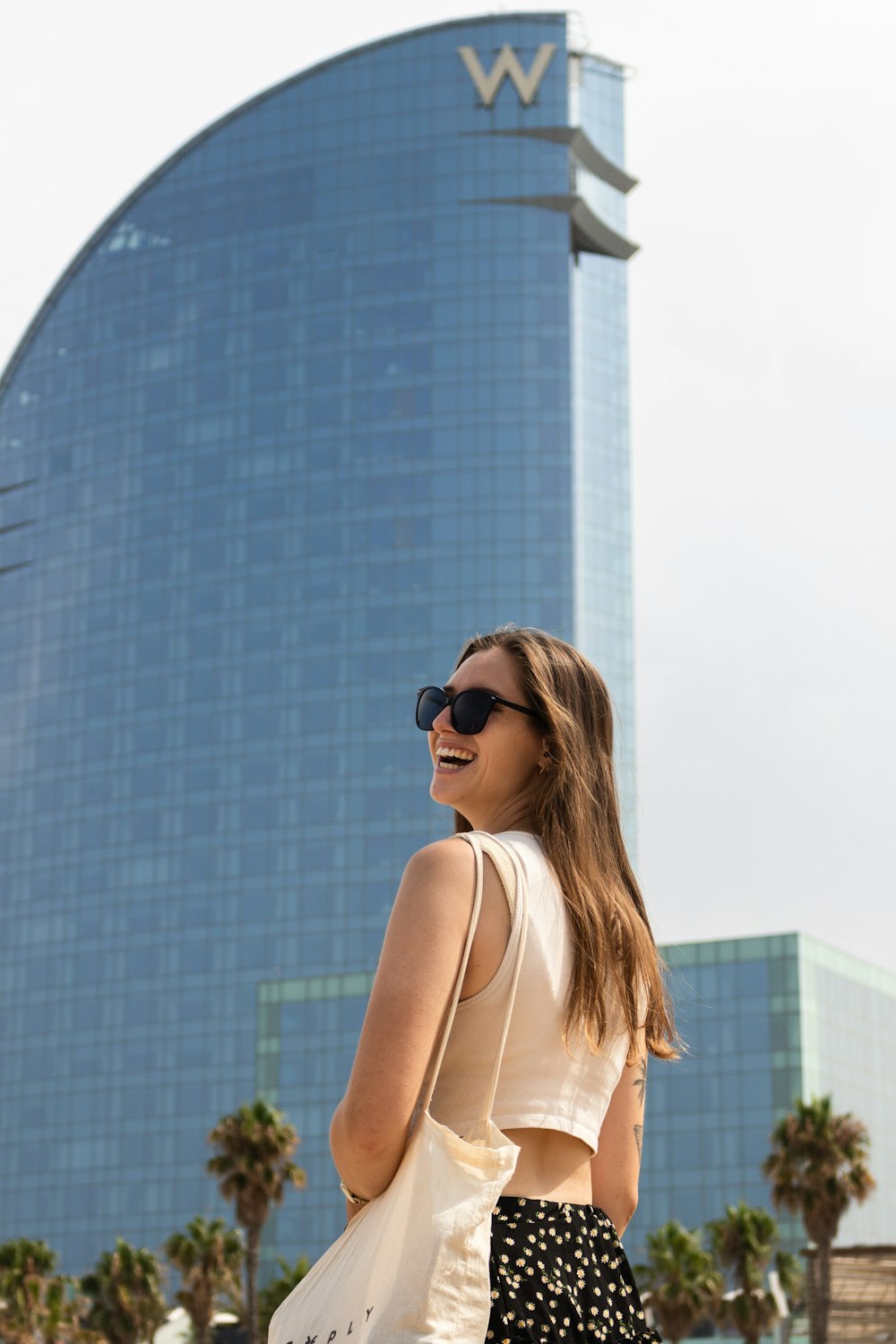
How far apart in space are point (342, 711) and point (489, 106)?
3508 cm

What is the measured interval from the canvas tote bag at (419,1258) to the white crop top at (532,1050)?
0.13m

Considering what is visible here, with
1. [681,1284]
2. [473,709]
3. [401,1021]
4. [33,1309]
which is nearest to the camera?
[401,1021]

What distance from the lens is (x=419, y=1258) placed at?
3016mm

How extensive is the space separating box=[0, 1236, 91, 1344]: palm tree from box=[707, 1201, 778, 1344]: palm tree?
16687mm

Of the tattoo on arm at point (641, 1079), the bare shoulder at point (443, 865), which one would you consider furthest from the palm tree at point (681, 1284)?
the bare shoulder at point (443, 865)

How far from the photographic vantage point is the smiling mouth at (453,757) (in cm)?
388

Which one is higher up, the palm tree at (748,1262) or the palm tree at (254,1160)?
the palm tree at (254,1160)

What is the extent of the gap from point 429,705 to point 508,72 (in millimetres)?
106804

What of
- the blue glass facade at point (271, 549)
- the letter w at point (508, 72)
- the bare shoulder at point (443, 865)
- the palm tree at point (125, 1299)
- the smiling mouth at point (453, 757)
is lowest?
the palm tree at point (125, 1299)

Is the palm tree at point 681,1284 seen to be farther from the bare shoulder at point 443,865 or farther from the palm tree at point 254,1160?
the bare shoulder at point 443,865

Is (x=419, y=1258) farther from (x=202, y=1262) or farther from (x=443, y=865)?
(x=202, y=1262)

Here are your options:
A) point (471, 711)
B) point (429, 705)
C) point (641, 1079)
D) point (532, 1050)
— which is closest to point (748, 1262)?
point (641, 1079)

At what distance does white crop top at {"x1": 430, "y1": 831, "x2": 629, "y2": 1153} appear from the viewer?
332 cm

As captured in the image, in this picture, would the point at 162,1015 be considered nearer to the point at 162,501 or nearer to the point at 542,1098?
the point at 162,501
